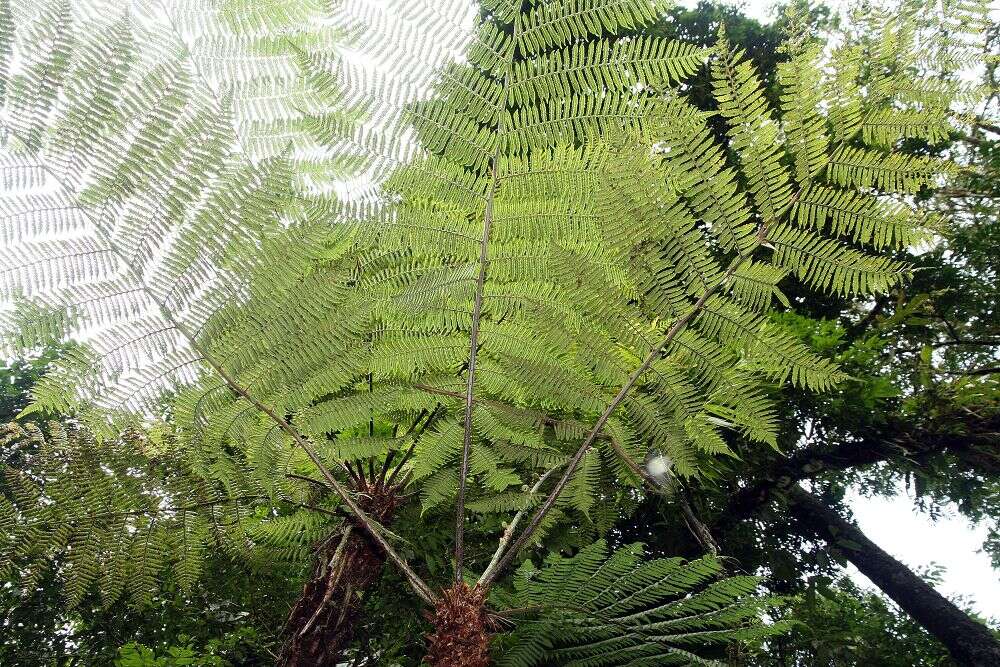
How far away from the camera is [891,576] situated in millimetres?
4012

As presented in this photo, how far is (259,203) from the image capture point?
1.29m

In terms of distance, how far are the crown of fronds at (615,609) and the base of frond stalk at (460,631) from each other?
101 millimetres

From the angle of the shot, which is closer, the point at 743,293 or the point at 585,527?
the point at 743,293

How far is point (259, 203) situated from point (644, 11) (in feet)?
3.12

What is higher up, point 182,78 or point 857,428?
point 182,78

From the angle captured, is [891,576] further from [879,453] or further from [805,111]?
[805,111]

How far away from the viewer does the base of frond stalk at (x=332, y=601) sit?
59.2 inches

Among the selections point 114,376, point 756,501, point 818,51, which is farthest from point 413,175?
point 756,501

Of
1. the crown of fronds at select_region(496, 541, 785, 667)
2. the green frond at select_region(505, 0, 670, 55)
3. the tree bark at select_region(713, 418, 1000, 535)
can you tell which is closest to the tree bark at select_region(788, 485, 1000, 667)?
the tree bark at select_region(713, 418, 1000, 535)

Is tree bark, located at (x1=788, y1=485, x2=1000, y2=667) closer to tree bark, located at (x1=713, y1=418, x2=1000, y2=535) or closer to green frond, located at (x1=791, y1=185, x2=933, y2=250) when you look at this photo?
tree bark, located at (x1=713, y1=418, x2=1000, y2=535)

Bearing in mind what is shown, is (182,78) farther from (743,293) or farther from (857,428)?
(857,428)

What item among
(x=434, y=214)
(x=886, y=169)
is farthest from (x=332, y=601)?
(x=886, y=169)

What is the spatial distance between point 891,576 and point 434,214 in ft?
14.1

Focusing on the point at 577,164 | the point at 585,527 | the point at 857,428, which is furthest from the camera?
the point at 857,428
